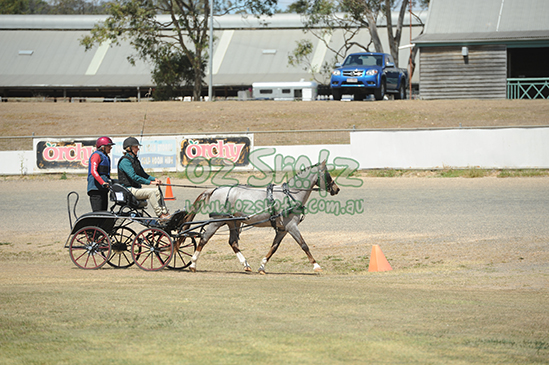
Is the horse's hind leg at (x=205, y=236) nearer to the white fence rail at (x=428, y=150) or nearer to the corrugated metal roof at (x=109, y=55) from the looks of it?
the white fence rail at (x=428, y=150)

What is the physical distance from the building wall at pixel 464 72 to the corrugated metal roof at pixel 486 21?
76 centimetres

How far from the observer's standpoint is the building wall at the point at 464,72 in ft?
112

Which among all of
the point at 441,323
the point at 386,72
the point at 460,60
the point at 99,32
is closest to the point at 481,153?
the point at 386,72

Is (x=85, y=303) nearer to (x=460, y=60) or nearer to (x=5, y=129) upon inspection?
(x=5, y=129)

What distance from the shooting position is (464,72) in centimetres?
3475

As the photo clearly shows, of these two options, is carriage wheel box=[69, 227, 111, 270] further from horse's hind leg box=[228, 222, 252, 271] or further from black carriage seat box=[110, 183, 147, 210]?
horse's hind leg box=[228, 222, 252, 271]

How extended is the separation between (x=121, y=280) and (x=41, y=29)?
180 ft

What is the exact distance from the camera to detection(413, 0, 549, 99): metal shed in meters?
33.6

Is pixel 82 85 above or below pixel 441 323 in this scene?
above

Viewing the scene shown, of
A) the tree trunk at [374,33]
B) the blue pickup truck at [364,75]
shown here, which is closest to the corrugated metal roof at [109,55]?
the tree trunk at [374,33]

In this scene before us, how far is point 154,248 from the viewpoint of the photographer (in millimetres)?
10055

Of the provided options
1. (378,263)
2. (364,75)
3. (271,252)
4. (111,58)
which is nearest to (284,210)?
(271,252)

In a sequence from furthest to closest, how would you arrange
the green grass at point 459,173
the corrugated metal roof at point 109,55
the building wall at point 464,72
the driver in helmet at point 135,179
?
the corrugated metal roof at point 109,55
the building wall at point 464,72
the green grass at point 459,173
the driver in helmet at point 135,179

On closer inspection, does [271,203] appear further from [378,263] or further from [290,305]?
[290,305]
